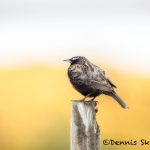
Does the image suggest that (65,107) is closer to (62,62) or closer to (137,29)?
(62,62)

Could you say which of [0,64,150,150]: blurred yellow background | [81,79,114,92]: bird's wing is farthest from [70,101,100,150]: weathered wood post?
[0,64,150,150]: blurred yellow background

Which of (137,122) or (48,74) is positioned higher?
(48,74)

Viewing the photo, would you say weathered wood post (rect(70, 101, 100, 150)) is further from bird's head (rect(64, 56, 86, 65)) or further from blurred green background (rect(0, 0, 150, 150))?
blurred green background (rect(0, 0, 150, 150))

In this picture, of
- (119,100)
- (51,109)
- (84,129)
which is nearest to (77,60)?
(119,100)

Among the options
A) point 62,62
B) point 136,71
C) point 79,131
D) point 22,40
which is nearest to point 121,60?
point 136,71

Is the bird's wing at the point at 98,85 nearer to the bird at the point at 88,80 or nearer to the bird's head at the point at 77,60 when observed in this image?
the bird at the point at 88,80
